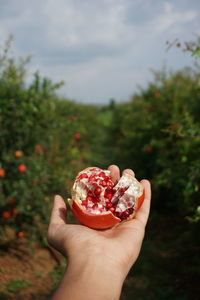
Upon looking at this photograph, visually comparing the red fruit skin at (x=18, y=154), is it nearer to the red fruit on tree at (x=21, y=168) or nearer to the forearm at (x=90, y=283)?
the red fruit on tree at (x=21, y=168)

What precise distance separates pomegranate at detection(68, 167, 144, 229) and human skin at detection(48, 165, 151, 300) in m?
0.09

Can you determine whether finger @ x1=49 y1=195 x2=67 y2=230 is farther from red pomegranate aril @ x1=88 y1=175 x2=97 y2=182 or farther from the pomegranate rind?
red pomegranate aril @ x1=88 y1=175 x2=97 y2=182

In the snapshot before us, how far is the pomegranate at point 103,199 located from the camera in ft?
7.52

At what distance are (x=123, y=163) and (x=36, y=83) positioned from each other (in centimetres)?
385

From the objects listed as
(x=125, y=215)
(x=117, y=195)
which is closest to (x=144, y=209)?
(x=125, y=215)

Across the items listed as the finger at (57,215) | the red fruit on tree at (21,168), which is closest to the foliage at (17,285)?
the red fruit on tree at (21,168)

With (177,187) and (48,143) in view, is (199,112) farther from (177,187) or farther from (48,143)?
(48,143)

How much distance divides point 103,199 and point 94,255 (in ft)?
2.64

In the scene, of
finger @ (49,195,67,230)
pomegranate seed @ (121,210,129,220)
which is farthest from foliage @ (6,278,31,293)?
pomegranate seed @ (121,210,129,220)

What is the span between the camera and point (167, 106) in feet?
19.7

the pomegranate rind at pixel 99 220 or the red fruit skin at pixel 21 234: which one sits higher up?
the pomegranate rind at pixel 99 220

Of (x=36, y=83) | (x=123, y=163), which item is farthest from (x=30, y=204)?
(x=123, y=163)

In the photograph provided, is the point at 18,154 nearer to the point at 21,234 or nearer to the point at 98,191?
the point at 21,234

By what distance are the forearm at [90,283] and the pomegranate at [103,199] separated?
50cm
